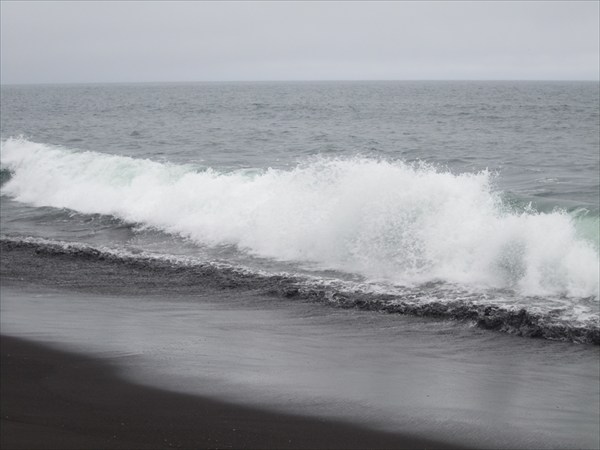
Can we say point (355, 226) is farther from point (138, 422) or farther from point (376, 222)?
point (138, 422)

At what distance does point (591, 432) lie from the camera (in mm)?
5328

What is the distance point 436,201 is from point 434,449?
7.17m

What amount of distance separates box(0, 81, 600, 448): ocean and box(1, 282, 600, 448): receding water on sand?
25 mm

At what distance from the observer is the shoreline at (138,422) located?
505 cm

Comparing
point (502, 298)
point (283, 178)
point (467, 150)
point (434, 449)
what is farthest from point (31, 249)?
point (467, 150)

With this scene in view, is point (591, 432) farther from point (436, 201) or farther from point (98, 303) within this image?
point (436, 201)

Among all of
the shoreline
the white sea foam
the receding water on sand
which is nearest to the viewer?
the shoreline

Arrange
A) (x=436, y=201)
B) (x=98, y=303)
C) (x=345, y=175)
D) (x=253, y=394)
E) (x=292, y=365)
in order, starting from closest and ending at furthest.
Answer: (x=253, y=394)
(x=292, y=365)
(x=98, y=303)
(x=436, y=201)
(x=345, y=175)

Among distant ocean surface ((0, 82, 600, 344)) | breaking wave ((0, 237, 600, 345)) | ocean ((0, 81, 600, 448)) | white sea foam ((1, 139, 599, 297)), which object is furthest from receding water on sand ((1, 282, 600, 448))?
white sea foam ((1, 139, 599, 297))

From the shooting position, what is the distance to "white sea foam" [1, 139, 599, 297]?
9.94m

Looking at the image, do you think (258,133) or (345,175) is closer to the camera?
(345,175)

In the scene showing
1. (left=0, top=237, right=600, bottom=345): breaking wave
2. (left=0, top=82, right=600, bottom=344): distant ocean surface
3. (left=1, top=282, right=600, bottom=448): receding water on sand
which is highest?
(left=0, top=82, right=600, bottom=344): distant ocean surface

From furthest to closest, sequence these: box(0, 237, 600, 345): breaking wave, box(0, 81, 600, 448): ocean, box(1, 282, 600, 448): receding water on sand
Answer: box(0, 237, 600, 345): breaking wave → box(0, 81, 600, 448): ocean → box(1, 282, 600, 448): receding water on sand

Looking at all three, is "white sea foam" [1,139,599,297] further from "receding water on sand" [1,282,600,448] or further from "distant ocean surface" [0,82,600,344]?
"receding water on sand" [1,282,600,448]
